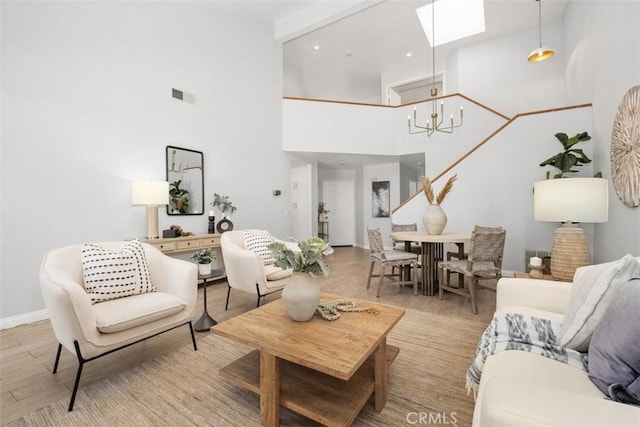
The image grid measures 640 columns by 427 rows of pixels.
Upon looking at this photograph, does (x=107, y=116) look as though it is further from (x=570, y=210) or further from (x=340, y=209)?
(x=340, y=209)

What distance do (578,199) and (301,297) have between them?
6.88ft

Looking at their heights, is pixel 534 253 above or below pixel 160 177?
below

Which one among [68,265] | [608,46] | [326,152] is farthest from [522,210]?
[68,265]

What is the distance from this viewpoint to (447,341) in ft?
7.60

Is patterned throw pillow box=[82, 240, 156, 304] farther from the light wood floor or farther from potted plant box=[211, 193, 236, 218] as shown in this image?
potted plant box=[211, 193, 236, 218]

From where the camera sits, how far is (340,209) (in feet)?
28.0

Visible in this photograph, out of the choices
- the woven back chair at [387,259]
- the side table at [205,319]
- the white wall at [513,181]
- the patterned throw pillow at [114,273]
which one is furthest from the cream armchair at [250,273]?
the white wall at [513,181]

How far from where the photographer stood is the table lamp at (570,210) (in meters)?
2.04

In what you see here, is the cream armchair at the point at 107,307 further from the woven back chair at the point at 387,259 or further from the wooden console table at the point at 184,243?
the woven back chair at the point at 387,259

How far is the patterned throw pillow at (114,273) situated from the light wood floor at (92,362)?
0.48 metres

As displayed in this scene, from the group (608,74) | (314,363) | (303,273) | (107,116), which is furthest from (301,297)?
(608,74)

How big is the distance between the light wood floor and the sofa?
1.18m

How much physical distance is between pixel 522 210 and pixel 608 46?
2231 mm

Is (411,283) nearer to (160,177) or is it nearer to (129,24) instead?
(160,177)
